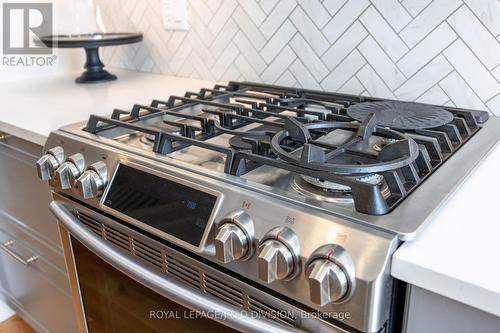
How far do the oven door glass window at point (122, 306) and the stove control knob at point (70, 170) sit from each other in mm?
180

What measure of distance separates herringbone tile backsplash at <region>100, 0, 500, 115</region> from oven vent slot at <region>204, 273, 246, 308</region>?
73 cm

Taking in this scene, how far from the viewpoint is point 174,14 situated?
1.61 metres

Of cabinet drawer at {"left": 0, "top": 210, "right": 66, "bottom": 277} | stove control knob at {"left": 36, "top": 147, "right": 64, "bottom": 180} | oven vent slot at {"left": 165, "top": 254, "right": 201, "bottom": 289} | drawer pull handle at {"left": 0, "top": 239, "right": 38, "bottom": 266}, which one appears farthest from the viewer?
drawer pull handle at {"left": 0, "top": 239, "right": 38, "bottom": 266}

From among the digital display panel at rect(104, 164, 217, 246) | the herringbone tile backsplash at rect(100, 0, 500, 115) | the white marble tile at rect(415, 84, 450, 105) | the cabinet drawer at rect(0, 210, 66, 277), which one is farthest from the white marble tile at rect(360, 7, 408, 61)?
the cabinet drawer at rect(0, 210, 66, 277)

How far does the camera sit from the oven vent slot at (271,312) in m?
0.63

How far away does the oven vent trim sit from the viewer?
0.66 metres

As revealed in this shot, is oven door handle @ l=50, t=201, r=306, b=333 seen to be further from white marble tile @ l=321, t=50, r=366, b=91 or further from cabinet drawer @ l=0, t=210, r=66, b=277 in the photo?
white marble tile @ l=321, t=50, r=366, b=91

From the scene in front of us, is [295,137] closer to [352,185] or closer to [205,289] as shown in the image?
[352,185]

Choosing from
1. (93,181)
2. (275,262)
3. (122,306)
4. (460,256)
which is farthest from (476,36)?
(122,306)

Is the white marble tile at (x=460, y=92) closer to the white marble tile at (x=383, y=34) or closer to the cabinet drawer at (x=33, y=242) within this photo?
the white marble tile at (x=383, y=34)

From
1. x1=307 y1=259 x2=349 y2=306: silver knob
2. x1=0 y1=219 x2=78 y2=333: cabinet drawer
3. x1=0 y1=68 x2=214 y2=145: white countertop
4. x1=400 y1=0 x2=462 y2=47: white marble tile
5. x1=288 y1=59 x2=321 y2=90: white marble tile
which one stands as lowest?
x1=0 y1=219 x2=78 y2=333: cabinet drawer

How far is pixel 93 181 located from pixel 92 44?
901 millimetres

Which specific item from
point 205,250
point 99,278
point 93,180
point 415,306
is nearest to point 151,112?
point 93,180

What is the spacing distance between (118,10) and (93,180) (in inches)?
48.7
